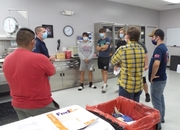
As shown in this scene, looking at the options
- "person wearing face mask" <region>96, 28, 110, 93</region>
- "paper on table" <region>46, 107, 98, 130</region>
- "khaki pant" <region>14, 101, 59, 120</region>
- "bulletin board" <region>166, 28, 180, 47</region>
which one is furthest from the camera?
"bulletin board" <region>166, 28, 180, 47</region>

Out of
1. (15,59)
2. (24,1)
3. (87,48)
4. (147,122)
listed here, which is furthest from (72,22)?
(147,122)

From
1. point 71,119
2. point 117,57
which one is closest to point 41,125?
point 71,119

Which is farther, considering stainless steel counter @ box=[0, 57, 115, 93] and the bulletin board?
the bulletin board

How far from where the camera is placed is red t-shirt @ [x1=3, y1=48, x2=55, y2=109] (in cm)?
142

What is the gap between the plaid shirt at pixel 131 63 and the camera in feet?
6.52

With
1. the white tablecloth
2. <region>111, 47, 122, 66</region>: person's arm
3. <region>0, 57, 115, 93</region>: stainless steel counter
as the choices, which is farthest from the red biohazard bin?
<region>0, 57, 115, 93</region>: stainless steel counter

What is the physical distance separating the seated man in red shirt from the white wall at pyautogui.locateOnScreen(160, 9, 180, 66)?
7.83 meters

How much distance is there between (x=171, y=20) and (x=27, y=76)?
829 centimetres

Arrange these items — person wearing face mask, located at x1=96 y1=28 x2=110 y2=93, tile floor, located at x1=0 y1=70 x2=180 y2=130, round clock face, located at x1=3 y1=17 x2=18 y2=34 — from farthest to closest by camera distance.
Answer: person wearing face mask, located at x1=96 y1=28 x2=110 y2=93 → round clock face, located at x1=3 y1=17 x2=18 y2=34 → tile floor, located at x1=0 y1=70 x2=180 y2=130

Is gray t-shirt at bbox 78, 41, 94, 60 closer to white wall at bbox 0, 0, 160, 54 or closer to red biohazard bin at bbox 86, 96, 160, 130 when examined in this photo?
white wall at bbox 0, 0, 160, 54

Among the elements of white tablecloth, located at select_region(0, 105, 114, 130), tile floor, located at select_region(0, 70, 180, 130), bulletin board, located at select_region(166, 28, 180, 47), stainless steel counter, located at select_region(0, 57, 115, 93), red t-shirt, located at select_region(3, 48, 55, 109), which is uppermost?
bulletin board, located at select_region(166, 28, 180, 47)

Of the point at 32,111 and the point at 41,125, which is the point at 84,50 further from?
the point at 41,125

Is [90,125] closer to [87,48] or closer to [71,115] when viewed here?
[71,115]

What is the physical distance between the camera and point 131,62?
2.00m
